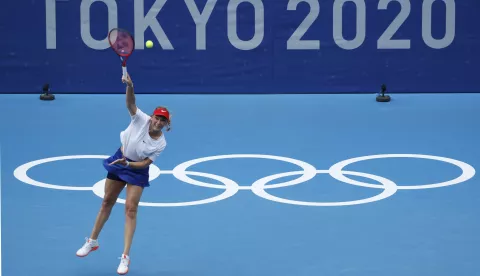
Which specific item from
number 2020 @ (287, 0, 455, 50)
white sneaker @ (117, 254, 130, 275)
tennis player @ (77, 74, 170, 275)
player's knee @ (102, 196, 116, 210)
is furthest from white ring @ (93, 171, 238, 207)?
number 2020 @ (287, 0, 455, 50)

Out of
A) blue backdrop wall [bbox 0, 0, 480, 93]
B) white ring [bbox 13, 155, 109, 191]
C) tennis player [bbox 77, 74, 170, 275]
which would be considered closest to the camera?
tennis player [bbox 77, 74, 170, 275]

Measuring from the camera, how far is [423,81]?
64.9 feet

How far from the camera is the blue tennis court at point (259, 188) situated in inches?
379

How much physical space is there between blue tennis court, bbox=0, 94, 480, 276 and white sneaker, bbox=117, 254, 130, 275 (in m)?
0.28

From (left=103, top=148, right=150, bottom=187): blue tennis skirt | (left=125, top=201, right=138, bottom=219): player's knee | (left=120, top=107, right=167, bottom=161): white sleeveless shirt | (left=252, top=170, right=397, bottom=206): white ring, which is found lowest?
(left=252, top=170, right=397, bottom=206): white ring

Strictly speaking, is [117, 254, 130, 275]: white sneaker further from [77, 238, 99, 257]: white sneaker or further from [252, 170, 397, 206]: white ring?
[252, 170, 397, 206]: white ring

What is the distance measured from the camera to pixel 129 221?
9109 mm

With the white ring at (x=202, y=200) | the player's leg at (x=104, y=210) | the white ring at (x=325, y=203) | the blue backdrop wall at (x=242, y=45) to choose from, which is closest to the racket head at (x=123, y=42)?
the player's leg at (x=104, y=210)

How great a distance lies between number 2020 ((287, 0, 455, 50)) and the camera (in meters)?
19.3

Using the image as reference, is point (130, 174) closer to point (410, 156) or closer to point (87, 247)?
point (87, 247)

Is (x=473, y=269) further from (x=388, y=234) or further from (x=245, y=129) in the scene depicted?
(x=245, y=129)

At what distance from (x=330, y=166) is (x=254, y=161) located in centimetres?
114

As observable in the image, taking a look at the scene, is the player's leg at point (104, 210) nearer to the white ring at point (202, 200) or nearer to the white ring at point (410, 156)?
the white ring at point (202, 200)

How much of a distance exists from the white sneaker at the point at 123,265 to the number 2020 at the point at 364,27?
1109 centimetres
